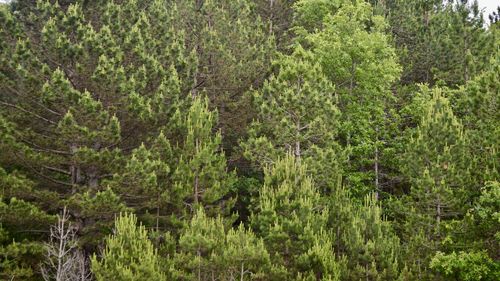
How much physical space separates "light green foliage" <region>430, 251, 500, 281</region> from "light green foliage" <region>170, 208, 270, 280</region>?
16.2 feet

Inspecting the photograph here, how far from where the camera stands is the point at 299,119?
60.6 feet

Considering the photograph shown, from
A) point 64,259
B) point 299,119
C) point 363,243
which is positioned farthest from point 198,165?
point 363,243

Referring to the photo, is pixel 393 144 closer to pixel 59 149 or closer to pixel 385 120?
pixel 385 120

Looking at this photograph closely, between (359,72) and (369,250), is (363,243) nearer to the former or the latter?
(369,250)

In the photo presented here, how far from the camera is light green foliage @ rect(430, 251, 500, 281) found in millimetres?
13008

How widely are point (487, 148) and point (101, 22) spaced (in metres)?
13.3

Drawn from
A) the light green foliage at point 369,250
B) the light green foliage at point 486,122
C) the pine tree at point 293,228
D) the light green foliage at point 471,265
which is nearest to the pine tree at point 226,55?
the pine tree at point 293,228

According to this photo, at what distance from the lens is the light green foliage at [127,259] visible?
42.8ft

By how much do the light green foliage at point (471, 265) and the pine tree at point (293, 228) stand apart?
3.00 m

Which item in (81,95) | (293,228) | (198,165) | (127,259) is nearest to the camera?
(127,259)

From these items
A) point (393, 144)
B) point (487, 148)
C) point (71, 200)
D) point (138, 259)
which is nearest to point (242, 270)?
A: point (138, 259)

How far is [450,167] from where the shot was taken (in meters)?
14.6

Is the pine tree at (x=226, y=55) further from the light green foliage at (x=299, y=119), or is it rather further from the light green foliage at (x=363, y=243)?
the light green foliage at (x=363, y=243)

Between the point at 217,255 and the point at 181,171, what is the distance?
362 centimetres
